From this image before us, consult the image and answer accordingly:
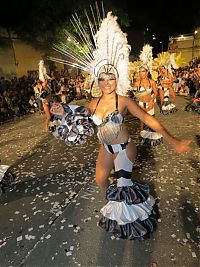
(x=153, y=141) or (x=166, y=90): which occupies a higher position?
(x=166, y=90)

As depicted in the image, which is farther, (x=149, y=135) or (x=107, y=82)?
(x=149, y=135)

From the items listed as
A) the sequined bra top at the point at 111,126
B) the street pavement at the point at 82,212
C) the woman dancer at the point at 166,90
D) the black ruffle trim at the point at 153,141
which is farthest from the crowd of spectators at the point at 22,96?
the sequined bra top at the point at 111,126

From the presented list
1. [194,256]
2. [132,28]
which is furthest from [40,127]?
[132,28]

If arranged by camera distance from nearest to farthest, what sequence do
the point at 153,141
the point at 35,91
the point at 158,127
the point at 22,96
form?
1. the point at 158,127
2. the point at 153,141
3. the point at 35,91
4. the point at 22,96

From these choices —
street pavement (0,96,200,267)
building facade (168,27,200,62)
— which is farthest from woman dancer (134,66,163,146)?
building facade (168,27,200,62)

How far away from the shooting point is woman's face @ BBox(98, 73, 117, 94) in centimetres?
297

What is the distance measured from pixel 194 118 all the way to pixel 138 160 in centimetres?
432

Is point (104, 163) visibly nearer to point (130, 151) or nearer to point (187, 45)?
point (130, 151)

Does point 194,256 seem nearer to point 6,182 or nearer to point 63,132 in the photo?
point 63,132

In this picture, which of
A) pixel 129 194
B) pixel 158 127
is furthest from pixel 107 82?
pixel 129 194

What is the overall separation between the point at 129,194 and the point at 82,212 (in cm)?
99

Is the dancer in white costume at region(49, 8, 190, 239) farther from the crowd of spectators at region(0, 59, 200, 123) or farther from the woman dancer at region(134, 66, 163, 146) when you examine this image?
the crowd of spectators at region(0, 59, 200, 123)

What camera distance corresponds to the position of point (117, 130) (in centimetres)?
295

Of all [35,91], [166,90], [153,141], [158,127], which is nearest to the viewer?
[158,127]
